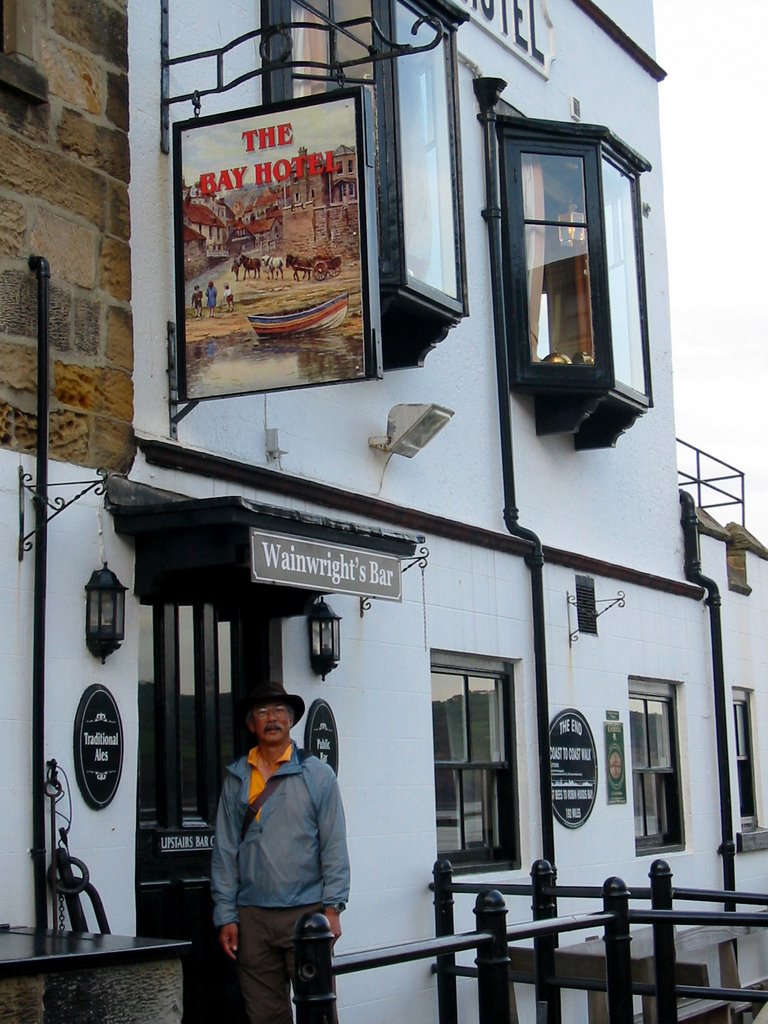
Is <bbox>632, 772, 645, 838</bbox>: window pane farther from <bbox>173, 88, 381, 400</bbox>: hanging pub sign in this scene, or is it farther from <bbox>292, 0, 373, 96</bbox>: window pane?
<bbox>173, 88, 381, 400</bbox>: hanging pub sign

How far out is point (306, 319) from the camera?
749 cm

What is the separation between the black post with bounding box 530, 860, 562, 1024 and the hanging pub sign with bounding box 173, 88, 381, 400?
305cm

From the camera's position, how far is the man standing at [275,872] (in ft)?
22.1

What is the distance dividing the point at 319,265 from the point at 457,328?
3.55 meters

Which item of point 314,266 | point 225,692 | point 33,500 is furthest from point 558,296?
point 33,500

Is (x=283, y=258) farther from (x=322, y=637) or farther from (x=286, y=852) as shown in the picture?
(x=286, y=852)

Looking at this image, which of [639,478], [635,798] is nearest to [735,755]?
[635,798]

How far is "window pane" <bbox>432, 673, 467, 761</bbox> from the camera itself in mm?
10234

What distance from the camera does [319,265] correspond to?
24.7 feet

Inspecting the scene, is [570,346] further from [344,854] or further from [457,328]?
[344,854]

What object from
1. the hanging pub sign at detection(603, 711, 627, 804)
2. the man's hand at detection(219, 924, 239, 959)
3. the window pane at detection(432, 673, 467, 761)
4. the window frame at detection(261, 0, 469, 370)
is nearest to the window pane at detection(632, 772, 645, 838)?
the hanging pub sign at detection(603, 711, 627, 804)

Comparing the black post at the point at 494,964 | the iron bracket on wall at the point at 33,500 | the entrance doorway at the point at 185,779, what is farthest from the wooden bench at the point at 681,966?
the iron bracket on wall at the point at 33,500

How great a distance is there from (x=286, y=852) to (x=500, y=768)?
4.30 metres

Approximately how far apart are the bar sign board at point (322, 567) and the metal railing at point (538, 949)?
1686mm
